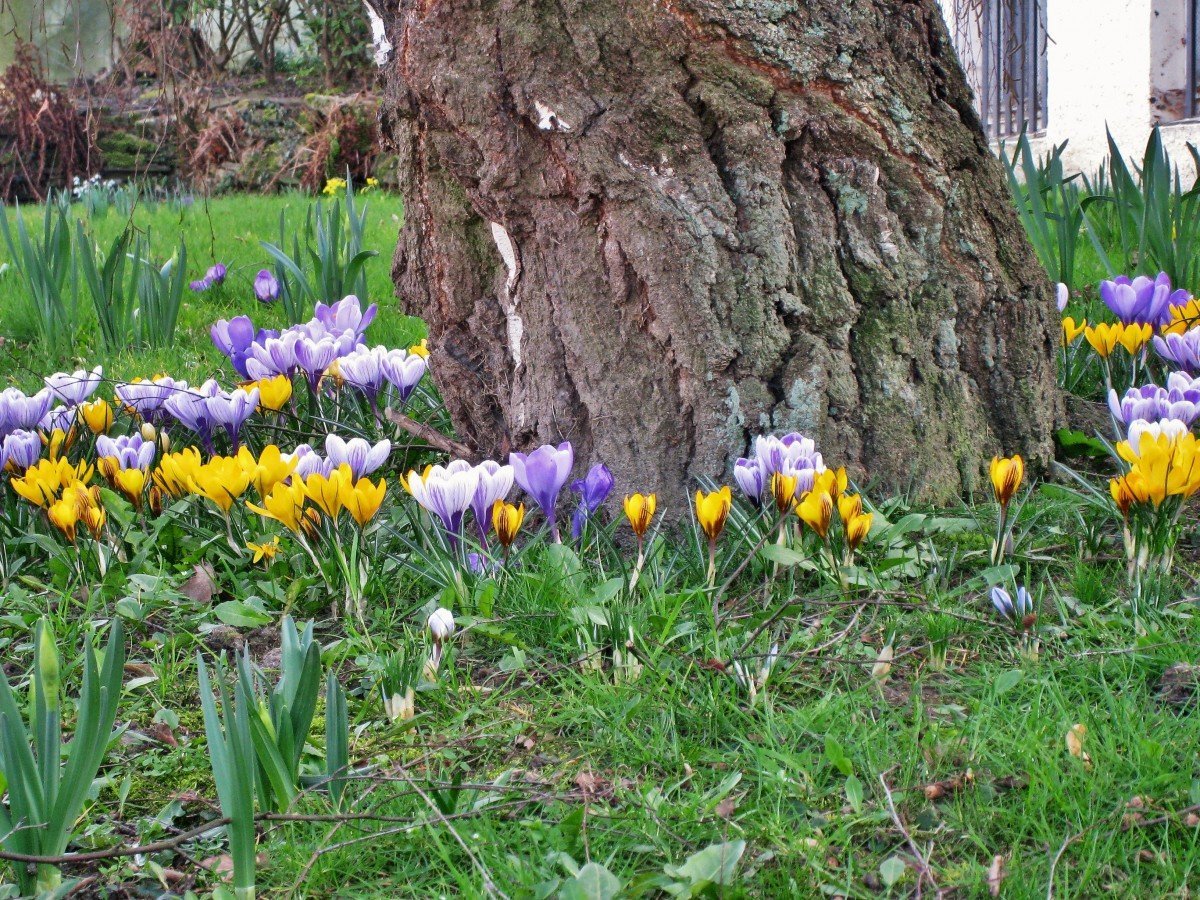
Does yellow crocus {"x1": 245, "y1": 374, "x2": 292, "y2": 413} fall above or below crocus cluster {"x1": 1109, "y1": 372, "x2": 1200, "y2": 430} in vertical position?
above

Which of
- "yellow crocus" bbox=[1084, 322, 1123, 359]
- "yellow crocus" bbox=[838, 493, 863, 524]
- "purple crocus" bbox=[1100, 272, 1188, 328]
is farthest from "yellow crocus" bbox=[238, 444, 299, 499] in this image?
"purple crocus" bbox=[1100, 272, 1188, 328]

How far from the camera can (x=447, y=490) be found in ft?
6.23

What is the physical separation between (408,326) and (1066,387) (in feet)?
8.10

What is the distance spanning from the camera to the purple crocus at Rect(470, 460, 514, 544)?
1.93 meters

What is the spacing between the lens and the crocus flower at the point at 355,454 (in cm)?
205

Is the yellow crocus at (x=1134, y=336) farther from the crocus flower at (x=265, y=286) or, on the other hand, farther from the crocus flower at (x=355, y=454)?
the crocus flower at (x=265, y=286)

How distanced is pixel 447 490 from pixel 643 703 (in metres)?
0.53

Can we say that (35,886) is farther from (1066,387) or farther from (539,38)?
(1066,387)

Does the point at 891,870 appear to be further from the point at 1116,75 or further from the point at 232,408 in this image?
the point at 1116,75

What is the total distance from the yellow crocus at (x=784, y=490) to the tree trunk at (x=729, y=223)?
297mm

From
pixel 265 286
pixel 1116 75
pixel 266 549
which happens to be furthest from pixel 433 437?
pixel 1116 75

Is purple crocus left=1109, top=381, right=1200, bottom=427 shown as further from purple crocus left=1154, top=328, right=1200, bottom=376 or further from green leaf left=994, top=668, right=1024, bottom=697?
green leaf left=994, top=668, right=1024, bottom=697

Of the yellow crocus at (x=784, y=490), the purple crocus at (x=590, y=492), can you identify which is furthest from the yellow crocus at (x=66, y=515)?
the yellow crocus at (x=784, y=490)

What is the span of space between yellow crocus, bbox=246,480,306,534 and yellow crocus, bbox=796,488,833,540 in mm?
841
